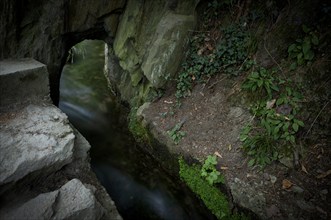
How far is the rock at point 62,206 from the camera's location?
9.36ft

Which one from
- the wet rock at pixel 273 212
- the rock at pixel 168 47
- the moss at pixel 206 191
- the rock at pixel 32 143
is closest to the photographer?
the rock at pixel 32 143

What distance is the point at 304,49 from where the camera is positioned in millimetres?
4727

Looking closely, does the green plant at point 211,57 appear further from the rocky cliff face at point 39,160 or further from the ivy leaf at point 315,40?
the rocky cliff face at point 39,160

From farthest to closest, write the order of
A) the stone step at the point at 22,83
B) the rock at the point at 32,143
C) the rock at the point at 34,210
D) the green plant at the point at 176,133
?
the green plant at the point at 176,133 < the stone step at the point at 22,83 < the rock at the point at 32,143 < the rock at the point at 34,210

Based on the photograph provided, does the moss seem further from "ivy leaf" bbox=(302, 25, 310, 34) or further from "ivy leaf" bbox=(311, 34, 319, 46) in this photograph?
"ivy leaf" bbox=(302, 25, 310, 34)

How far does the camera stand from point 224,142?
5.27 meters

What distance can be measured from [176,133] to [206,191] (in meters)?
1.40

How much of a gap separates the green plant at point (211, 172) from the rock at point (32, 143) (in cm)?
257

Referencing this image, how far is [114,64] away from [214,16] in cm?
468

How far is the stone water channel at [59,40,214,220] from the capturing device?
5.16m

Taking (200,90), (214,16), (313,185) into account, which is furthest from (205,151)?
(214,16)

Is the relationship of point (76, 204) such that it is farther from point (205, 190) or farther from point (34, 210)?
point (205, 190)

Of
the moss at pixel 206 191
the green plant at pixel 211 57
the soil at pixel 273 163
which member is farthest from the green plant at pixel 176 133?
the green plant at pixel 211 57

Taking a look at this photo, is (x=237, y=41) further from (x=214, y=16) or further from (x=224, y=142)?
(x=224, y=142)
